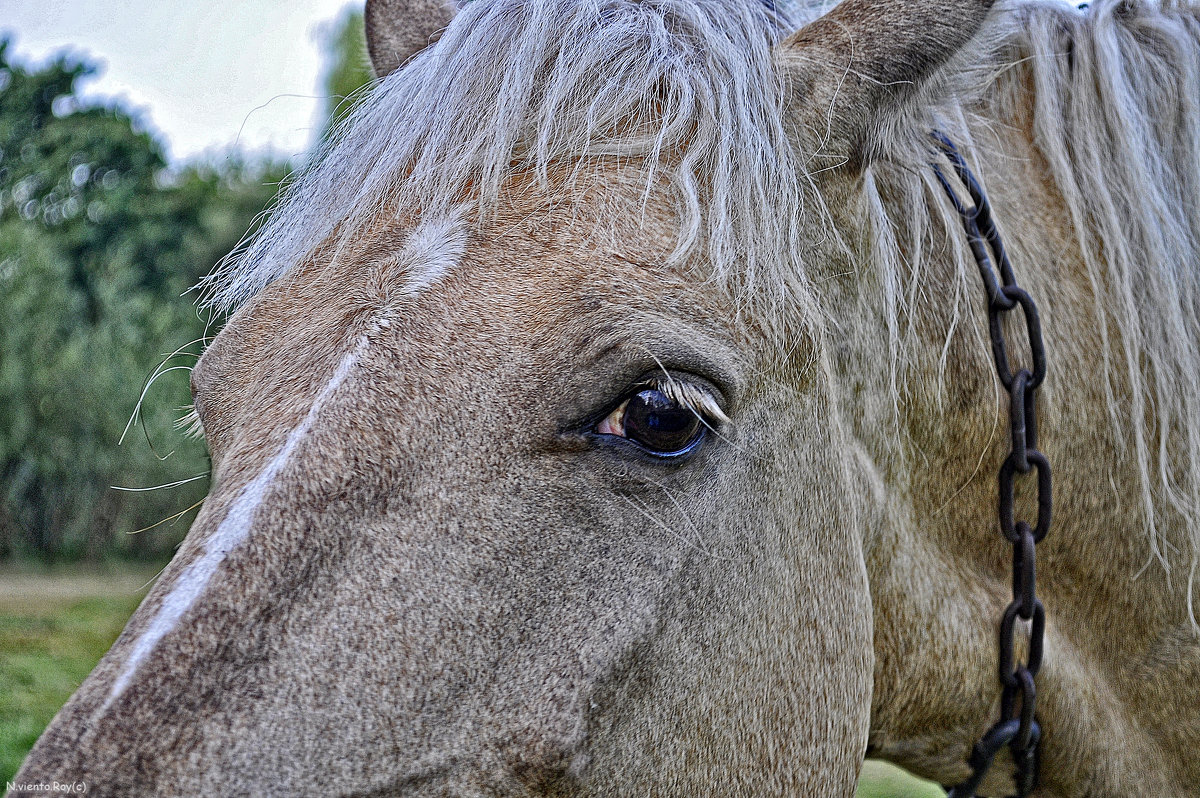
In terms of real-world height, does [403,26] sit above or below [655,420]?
above

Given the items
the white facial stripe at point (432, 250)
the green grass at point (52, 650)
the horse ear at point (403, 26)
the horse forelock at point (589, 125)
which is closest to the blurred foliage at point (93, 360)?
the green grass at point (52, 650)

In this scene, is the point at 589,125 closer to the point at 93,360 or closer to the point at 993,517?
the point at 993,517

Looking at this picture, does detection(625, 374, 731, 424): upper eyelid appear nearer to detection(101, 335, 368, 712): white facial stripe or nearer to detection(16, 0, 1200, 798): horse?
detection(16, 0, 1200, 798): horse

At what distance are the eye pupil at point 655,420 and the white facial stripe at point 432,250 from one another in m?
0.38

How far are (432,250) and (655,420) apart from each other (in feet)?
1.53

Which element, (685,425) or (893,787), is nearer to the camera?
(685,425)

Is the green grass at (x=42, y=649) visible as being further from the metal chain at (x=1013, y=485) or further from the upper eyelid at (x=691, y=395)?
the metal chain at (x=1013, y=485)

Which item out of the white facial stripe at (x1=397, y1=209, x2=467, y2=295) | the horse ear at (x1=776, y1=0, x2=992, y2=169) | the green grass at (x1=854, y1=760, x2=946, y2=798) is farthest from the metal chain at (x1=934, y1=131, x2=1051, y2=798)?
the green grass at (x1=854, y1=760, x2=946, y2=798)

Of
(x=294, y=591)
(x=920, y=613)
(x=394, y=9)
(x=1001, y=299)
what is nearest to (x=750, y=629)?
(x=920, y=613)

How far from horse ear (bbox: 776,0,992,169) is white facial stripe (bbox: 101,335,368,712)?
38.4 inches

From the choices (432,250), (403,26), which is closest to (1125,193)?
(432,250)

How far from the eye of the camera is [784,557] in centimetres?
145

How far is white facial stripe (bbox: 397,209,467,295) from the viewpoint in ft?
4.39

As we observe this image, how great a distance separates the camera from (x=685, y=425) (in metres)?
1.33
